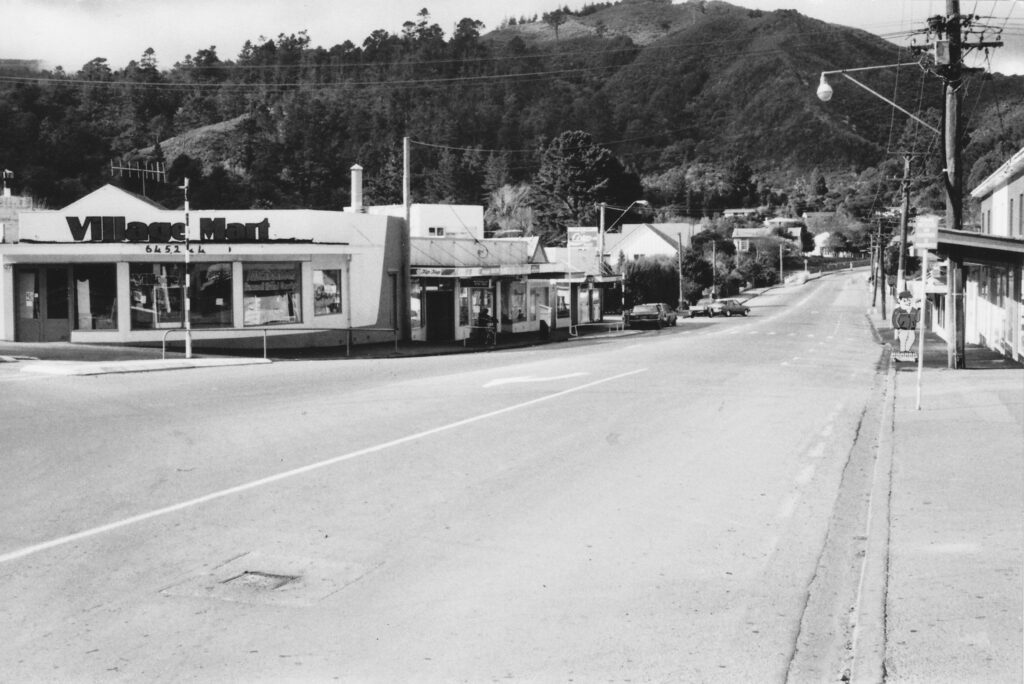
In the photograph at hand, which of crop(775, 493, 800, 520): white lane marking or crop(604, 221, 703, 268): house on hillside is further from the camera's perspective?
crop(604, 221, 703, 268): house on hillside

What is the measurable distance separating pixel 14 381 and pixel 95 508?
13557 millimetres

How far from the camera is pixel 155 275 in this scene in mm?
34938

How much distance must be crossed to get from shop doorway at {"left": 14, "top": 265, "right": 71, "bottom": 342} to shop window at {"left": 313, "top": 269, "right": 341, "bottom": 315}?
25.1 ft

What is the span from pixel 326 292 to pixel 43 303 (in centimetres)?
882

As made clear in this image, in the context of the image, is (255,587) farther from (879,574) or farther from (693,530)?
(879,574)

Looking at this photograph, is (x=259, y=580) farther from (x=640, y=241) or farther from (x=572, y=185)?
(x=640, y=241)

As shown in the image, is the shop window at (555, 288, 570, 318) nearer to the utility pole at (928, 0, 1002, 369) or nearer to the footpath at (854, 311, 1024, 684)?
the utility pole at (928, 0, 1002, 369)

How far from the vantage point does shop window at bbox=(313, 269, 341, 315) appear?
3716 cm

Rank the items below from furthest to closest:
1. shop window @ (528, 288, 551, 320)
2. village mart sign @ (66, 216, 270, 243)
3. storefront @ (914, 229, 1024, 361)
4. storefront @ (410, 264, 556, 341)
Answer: shop window @ (528, 288, 551, 320) < storefront @ (410, 264, 556, 341) < village mart sign @ (66, 216, 270, 243) < storefront @ (914, 229, 1024, 361)

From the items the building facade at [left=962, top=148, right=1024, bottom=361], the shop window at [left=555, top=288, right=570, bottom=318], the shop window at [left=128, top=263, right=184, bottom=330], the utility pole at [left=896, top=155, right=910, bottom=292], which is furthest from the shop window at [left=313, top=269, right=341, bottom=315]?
the utility pole at [left=896, top=155, right=910, bottom=292]

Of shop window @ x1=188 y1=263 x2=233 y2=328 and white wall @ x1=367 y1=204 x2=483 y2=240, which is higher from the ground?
white wall @ x1=367 y1=204 x2=483 y2=240

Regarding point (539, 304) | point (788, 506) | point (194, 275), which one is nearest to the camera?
point (788, 506)

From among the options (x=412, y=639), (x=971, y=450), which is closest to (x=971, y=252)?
(x=971, y=450)

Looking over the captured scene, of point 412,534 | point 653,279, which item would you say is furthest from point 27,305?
point 653,279
